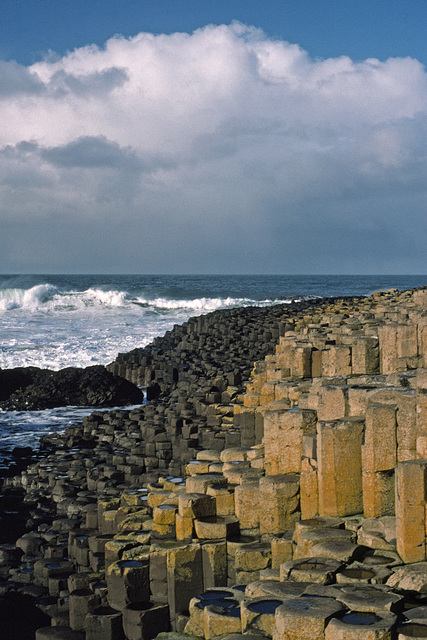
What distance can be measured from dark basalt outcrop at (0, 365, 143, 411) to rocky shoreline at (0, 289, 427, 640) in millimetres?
7458

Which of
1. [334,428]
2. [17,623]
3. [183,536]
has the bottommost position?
[17,623]

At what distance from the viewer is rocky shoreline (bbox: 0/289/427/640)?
4.37 m

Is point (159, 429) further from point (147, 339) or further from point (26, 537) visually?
point (147, 339)

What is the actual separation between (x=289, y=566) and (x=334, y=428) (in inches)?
43.4

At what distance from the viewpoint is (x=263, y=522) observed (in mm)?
5906

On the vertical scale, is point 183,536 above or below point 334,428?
below

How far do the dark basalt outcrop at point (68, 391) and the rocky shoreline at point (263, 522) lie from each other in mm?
7458

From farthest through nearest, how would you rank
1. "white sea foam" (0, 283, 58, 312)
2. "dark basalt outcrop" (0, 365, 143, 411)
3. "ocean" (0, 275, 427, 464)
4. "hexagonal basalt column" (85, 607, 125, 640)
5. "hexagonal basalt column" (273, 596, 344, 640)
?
1. "white sea foam" (0, 283, 58, 312)
2. "dark basalt outcrop" (0, 365, 143, 411)
3. "ocean" (0, 275, 427, 464)
4. "hexagonal basalt column" (85, 607, 125, 640)
5. "hexagonal basalt column" (273, 596, 344, 640)

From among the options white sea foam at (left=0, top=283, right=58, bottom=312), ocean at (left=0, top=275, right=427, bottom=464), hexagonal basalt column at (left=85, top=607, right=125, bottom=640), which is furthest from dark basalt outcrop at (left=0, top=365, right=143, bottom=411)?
white sea foam at (left=0, top=283, right=58, bottom=312)

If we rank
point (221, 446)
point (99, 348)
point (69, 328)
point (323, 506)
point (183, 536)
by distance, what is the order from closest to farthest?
point (323, 506) < point (183, 536) < point (221, 446) < point (99, 348) < point (69, 328)

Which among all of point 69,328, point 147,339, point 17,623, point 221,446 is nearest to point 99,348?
point 147,339

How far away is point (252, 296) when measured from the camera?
6059cm

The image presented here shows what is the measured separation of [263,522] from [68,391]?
1306 cm

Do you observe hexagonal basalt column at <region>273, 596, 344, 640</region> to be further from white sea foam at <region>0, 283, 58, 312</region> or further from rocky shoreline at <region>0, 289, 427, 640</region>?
white sea foam at <region>0, 283, 58, 312</region>
